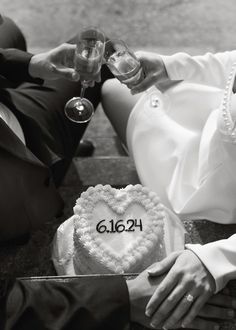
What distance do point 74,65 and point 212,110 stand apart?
1.63ft

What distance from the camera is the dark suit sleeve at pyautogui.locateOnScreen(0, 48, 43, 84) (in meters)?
1.85

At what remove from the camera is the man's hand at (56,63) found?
5.83 feet

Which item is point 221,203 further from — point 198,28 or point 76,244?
point 198,28

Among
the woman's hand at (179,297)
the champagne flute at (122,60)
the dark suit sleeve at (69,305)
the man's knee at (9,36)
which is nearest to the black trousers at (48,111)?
the man's knee at (9,36)

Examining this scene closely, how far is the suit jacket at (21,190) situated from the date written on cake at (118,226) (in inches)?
7.5

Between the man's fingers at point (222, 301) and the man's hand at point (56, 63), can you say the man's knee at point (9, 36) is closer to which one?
the man's hand at point (56, 63)

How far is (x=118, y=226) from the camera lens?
1.46 metres

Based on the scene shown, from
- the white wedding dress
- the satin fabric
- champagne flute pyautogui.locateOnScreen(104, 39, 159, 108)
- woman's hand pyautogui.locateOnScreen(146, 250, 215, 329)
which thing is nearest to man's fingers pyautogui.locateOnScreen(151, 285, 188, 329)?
woman's hand pyautogui.locateOnScreen(146, 250, 215, 329)

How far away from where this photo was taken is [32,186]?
1.52 m

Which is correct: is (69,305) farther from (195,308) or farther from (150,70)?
(150,70)

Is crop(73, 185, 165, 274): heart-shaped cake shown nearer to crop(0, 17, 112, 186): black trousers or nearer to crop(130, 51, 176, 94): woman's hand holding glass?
crop(0, 17, 112, 186): black trousers

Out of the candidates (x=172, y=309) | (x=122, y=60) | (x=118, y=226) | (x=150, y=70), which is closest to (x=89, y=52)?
(x=122, y=60)

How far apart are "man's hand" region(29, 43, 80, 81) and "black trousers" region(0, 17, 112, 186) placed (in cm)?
10

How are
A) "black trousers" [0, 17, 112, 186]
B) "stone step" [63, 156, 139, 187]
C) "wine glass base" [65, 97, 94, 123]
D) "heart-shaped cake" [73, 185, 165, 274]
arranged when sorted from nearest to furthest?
"heart-shaped cake" [73, 185, 165, 274] < "black trousers" [0, 17, 112, 186] < "wine glass base" [65, 97, 94, 123] < "stone step" [63, 156, 139, 187]
